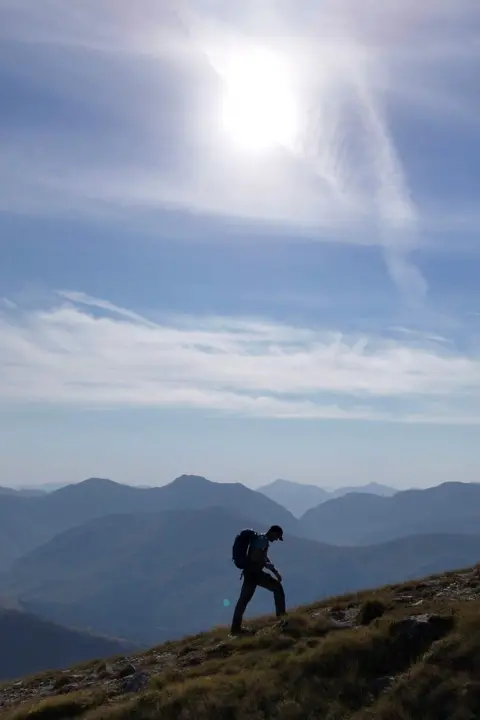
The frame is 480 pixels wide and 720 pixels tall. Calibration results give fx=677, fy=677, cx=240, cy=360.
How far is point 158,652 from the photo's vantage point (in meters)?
21.3

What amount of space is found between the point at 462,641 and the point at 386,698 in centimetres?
211

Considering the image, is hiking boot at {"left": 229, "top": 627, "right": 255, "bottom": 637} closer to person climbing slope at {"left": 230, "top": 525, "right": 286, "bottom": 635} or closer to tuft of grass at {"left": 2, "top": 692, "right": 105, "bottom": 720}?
person climbing slope at {"left": 230, "top": 525, "right": 286, "bottom": 635}

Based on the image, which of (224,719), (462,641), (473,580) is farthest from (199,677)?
(473,580)

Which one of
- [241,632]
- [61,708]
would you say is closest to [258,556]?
[241,632]

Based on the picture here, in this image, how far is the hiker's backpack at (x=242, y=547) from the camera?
18984 mm

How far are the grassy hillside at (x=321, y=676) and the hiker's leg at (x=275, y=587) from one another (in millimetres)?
1091

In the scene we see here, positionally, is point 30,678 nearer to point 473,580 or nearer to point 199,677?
point 199,677

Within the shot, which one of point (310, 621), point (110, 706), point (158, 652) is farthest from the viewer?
point (158, 652)

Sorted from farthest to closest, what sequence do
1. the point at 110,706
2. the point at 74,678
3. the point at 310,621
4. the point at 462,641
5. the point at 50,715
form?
the point at 74,678
the point at 310,621
the point at 50,715
the point at 110,706
the point at 462,641

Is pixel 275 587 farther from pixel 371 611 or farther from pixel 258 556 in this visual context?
pixel 371 611

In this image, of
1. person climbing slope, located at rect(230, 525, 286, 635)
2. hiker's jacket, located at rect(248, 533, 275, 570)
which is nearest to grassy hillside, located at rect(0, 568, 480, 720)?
person climbing slope, located at rect(230, 525, 286, 635)

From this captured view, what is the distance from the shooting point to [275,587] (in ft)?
63.0

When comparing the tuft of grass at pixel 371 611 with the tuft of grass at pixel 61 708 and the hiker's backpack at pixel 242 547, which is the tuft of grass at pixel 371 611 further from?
the tuft of grass at pixel 61 708

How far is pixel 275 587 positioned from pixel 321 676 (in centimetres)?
618
